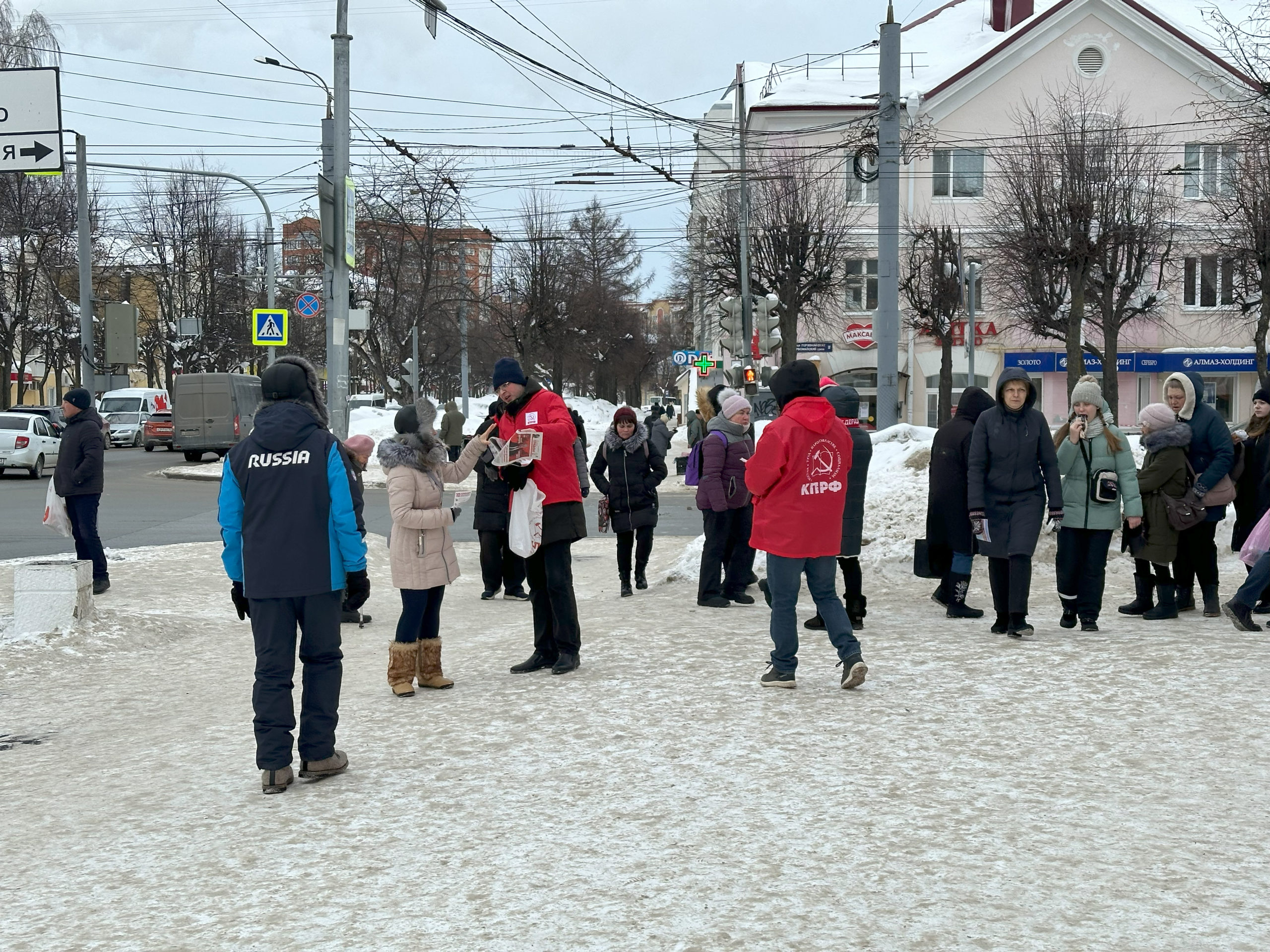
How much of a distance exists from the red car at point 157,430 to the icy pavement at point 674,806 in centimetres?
4013

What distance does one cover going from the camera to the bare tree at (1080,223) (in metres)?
32.9

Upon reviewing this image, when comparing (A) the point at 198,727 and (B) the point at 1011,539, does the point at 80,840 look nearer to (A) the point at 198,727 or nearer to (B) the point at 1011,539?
(A) the point at 198,727

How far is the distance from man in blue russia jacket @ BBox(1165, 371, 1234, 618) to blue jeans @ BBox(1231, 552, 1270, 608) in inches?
28.8

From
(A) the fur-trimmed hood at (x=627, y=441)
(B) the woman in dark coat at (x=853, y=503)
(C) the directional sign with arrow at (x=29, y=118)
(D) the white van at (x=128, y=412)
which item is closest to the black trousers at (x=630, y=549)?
(A) the fur-trimmed hood at (x=627, y=441)

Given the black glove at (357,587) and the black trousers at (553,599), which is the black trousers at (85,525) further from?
the black glove at (357,587)

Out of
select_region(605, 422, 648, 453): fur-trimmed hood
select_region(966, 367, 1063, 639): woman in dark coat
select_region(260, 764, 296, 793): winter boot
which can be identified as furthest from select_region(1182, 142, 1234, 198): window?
select_region(260, 764, 296, 793): winter boot

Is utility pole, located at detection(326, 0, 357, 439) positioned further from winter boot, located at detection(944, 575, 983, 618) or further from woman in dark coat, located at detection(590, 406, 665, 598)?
winter boot, located at detection(944, 575, 983, 618)

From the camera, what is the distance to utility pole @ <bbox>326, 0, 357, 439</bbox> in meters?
16.2

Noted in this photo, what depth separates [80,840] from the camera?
16.7 feet

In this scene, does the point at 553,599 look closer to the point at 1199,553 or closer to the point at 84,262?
the point at 1199,553

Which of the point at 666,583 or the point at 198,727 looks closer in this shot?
the point at 198,727

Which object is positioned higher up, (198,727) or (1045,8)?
(1045,8)

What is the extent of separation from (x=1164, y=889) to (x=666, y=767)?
7.29 ft

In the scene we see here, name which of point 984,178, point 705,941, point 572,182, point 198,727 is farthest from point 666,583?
point 984,178
